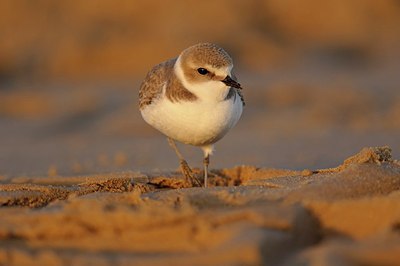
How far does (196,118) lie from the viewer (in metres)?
5.34

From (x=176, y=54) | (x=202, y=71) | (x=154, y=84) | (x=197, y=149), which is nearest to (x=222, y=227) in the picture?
(x=202, y=71)

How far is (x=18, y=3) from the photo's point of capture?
608 inches

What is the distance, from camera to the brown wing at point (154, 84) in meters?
5.75

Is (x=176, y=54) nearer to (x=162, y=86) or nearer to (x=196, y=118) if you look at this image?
(x=162, y=86)

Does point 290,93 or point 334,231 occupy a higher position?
point 290,93

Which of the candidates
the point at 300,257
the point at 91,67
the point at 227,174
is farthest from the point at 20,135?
the point at 300,257

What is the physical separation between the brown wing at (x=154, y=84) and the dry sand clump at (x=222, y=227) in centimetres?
191

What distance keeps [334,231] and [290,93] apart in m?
8.60

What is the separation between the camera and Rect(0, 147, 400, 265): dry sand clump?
289cm

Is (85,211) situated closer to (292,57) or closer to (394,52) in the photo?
(292,57)

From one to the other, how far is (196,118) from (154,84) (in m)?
0.69

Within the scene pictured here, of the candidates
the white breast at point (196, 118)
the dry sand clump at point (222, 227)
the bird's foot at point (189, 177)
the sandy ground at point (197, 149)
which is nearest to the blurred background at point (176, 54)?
the sandy ground at point (197, 149)

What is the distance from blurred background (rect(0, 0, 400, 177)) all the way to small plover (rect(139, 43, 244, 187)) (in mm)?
2286

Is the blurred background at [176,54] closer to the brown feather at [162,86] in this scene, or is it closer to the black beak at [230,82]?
the brown feather at [162,86]
